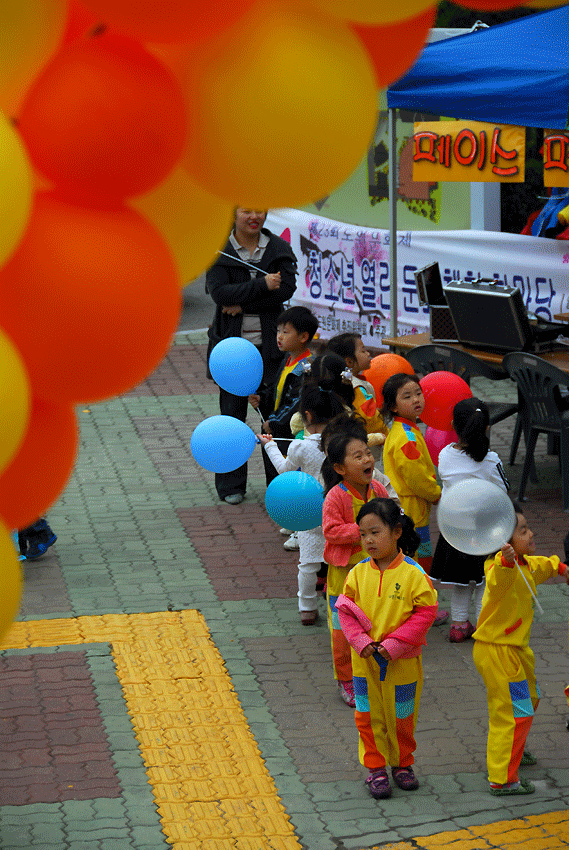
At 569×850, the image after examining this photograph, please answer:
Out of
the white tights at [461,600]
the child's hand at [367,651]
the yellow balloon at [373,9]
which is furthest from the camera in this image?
the white tights at [461,600]

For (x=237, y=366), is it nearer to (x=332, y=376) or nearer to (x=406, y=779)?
(x=332, y=376)

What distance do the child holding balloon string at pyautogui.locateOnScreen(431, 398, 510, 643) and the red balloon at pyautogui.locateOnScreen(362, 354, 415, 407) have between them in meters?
1.14

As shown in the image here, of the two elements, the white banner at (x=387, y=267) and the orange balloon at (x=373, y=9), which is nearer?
the orange balloon at (x=373, y=9)

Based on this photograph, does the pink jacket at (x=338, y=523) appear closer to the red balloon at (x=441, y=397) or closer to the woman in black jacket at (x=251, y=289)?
the red balloon at (x=441, y=397)

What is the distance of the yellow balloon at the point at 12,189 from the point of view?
1.31 meters

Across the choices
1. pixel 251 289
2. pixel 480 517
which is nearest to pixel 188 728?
pixel 480 517

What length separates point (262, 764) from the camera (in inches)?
193

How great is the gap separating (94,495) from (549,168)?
4.81 meters

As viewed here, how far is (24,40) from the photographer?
1.43m

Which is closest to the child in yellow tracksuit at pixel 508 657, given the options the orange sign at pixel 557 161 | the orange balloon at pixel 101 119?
the orange balloon at pixel 101 119

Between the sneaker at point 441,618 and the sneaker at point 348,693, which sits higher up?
the sneaker at point 348,693

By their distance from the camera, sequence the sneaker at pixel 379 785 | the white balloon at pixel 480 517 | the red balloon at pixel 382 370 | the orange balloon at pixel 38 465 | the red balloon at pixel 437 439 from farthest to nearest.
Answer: the red balloon at pixel 382 370 < the red balloon at pixel 437 439 < the sneaker at pixel 379 785 < the white balloon at pixel 480 517 < the orange balloon at pixel 38 465

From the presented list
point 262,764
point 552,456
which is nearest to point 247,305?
point 552,456

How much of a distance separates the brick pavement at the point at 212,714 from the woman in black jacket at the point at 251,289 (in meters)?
1.18
